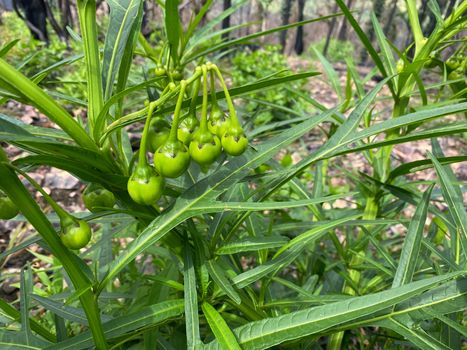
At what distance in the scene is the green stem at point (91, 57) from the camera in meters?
0.49

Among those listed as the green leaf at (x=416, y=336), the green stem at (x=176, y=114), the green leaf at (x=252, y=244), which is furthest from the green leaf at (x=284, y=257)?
the green stem at (x=176, y=114)

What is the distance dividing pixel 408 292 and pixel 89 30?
0.50m

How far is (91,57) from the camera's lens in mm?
509

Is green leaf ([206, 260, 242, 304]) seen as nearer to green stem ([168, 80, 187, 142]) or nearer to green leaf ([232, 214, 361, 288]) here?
green leaf ([232, 214, 361, 288])

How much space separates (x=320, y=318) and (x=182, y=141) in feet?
0.96

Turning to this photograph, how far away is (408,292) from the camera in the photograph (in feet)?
1.51

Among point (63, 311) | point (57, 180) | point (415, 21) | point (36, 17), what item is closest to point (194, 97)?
point (63, 311)

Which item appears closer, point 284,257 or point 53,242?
point 53,242

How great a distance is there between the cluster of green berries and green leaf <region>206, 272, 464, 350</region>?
222 millimetres

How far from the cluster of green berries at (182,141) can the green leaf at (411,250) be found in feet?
1.09

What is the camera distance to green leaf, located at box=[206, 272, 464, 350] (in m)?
0.47

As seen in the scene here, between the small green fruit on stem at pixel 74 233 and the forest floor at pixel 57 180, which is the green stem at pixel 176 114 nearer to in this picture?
the small green fruit on stem at pixel 74 233

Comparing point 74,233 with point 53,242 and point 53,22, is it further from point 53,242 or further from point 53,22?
point 53,22

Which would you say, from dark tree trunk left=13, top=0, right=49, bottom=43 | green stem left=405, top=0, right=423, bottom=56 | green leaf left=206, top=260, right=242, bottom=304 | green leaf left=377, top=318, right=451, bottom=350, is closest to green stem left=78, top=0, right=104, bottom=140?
green leaf left=206, top=260, right=242, bottom=304
